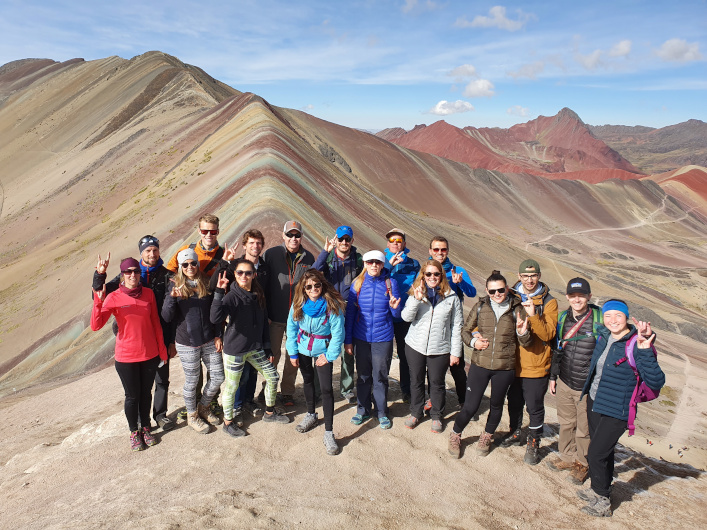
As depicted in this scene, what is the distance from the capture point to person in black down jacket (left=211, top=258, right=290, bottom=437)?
176 inches

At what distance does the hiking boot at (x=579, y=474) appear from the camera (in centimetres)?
439

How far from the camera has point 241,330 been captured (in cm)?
461

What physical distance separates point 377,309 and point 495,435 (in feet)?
6.71

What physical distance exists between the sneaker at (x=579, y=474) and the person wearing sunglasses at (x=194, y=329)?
3.72 m

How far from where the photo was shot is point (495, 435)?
5.11 metres

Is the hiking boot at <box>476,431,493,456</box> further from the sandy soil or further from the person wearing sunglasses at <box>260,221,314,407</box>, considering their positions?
the person wearing sunglasses at <box>260,221,314,407</box>

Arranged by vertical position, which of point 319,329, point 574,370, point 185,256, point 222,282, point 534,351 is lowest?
point 574,370

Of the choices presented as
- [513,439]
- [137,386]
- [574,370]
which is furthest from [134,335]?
[574,370]

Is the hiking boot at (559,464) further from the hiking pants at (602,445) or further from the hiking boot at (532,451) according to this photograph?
the hiking pants at (602,445)

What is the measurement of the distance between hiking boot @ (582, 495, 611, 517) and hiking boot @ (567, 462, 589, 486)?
323 mm

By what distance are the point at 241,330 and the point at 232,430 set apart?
1.15 metres

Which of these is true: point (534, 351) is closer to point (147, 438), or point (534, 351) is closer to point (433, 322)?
point (433, 322)

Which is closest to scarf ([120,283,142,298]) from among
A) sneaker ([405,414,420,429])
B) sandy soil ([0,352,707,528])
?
sandy soil ([0,352,707,528])

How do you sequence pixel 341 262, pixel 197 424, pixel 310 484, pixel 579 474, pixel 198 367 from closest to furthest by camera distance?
pixel 310 484, pixel 579 474, pixel 198 367, pixel 197 424, pixel 341 262
